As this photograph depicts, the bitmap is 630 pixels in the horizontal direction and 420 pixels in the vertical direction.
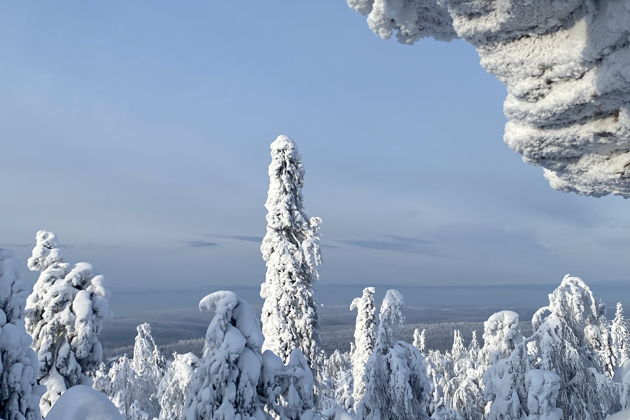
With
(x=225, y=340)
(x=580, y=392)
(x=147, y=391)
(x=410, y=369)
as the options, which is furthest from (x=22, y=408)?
(x=147, y=391)

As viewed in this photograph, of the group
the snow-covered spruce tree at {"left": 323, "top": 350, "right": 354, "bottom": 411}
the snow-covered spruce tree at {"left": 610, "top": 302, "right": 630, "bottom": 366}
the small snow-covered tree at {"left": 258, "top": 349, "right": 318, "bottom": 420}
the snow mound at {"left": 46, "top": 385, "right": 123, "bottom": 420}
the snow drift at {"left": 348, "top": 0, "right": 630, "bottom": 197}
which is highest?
the snow drift at {"left": 348, "top": 0, "right": 630, "bottom": 197}

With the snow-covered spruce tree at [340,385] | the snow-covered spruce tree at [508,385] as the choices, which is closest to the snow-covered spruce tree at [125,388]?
the snow-covered spruce tree at [340,385]

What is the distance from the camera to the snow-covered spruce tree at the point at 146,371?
3662 cm

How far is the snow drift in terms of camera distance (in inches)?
120

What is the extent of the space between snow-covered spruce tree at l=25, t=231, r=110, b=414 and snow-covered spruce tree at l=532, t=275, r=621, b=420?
13.6 m

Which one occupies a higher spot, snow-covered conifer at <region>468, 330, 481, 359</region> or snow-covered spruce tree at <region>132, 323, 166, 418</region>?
snow-covered conifer at <region>468, 330, 481, 359</region>

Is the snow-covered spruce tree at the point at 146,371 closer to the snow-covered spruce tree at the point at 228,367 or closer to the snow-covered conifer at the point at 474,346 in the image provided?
the snow-covered conifer at the point at 474,346

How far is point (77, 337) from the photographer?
15977 mm

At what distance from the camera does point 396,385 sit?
2041 centimetres

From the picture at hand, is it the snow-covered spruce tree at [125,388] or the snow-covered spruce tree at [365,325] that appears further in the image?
the snow-covered spruce tree at [125,388]

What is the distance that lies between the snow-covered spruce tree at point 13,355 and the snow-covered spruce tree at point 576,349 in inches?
574

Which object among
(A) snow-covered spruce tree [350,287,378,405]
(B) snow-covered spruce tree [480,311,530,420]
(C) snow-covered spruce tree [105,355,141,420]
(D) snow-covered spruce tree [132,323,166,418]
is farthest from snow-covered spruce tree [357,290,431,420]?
(C) snow-covered spruce tree [105,355,141,420]

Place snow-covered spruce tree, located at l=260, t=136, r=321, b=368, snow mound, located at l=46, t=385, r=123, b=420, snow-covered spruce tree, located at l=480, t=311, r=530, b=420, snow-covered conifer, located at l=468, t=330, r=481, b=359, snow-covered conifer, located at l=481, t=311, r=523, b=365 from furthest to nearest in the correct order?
snow-covered conifer, located at l=468, t=330, r=481, b=359 → snow-covered conifer, located at l=481, t=311, r=523, b=365 → snow-covered spruce tree, located at l=260, t=136, r=321, b=368 → snow-covered spruce tree, located at l=480, t=311, r=530, b=420 → snow mound, located at l=46, t=385, r=123, b=420

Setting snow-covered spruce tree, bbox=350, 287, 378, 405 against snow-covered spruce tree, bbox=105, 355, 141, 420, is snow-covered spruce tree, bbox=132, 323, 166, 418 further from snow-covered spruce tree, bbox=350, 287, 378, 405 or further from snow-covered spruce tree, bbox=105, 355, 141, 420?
snow-covered spruce tree, bbox=350, 287, 378, 405
